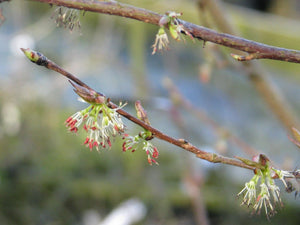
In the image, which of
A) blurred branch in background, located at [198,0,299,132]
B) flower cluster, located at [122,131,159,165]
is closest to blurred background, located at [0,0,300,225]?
blurred branch in background, located at [198,0,299,132]

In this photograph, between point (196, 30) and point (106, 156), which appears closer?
point (196, 30)

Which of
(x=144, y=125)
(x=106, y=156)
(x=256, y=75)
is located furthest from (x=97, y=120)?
(x=106, y=156)

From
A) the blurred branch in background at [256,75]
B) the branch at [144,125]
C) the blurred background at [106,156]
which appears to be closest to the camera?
the branch at [144,125]

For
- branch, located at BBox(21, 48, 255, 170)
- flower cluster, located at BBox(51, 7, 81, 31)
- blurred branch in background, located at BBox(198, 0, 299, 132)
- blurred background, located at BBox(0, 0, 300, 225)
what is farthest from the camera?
blurred background, located at BBox(0, 0, 300, 225)

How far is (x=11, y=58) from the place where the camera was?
10.3 feet

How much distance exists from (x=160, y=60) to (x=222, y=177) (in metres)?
1.67

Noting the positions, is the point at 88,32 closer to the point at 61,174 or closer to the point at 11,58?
the point at 11,58

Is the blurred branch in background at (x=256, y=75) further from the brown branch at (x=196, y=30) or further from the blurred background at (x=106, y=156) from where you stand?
the brown branch at (x=196, y=30)

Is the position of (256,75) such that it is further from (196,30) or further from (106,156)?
(106,156)

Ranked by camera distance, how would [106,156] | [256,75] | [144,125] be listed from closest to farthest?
[144,125], [256,75], [106,156]

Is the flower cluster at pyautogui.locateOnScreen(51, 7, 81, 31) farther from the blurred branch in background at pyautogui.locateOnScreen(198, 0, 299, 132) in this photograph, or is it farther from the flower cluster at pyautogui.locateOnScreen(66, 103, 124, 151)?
the blurred branch in background at pyautogui.locateOnScreen(198, 0, 299, 132)

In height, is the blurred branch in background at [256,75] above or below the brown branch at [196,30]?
below

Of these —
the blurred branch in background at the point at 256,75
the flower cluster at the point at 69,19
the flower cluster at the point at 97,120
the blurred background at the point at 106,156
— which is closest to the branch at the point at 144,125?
the flower cluster at the point at 97,120

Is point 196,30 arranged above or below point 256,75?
above
